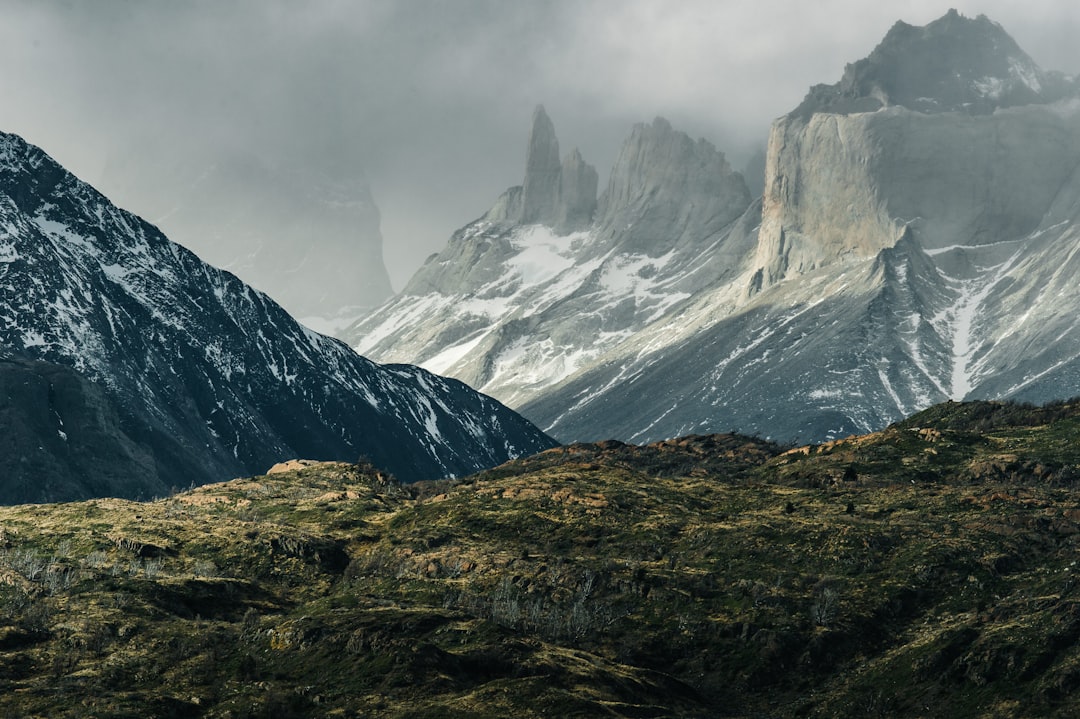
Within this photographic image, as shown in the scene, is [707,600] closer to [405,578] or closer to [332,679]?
[405,578]

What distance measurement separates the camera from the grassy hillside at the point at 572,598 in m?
93.6

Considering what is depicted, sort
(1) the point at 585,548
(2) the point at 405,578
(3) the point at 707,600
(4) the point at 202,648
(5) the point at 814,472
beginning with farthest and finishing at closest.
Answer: (5) the point at 814,472 < (1) the point at 585,548 < (2) the point at 405,578 < (3) the point at 707,600 < (4) the point at 202,648

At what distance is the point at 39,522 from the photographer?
475ft

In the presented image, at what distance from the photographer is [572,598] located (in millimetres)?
125125

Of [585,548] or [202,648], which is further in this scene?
[585,548]

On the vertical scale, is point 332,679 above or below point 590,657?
above

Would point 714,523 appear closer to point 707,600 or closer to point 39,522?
point 707,600

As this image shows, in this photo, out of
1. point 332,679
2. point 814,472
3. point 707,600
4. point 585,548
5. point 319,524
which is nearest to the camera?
point 332,679

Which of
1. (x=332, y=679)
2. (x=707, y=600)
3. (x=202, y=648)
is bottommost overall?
(x=707, y=600)

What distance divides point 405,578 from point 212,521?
31090mm

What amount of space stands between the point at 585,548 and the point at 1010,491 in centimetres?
4829

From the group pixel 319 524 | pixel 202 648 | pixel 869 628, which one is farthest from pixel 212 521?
pixel 869 628

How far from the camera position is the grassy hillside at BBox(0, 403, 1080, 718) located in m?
93.6

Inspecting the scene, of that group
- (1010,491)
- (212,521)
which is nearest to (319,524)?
(212,521)
